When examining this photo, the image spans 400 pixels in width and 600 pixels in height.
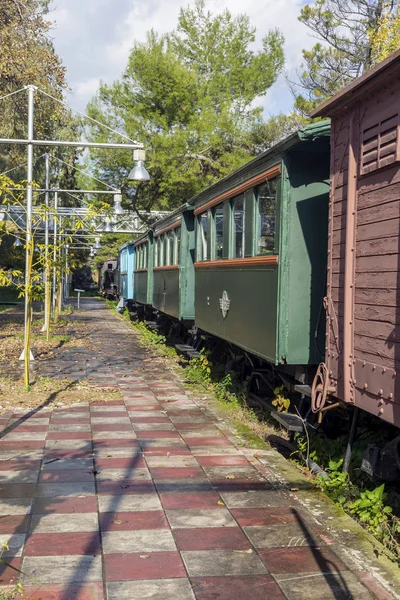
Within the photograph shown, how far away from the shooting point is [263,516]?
492 centimetres

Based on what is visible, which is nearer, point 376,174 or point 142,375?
point 376,174

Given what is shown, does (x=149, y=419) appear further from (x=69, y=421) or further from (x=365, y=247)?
(x=365, y=247)

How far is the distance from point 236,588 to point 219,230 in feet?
22.5

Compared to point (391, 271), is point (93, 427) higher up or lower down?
lower down

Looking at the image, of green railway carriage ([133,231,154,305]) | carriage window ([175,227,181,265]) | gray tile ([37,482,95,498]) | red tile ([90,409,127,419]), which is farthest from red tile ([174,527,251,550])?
green railway carriage ([133,231,154,305])

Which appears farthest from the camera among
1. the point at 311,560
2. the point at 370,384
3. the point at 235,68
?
the point at 235,68

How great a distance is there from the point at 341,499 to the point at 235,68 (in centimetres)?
2750

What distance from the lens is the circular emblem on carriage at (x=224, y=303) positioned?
9.13 meters

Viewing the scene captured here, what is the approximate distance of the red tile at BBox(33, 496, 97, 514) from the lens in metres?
4.98

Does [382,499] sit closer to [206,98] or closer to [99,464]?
[99,464]

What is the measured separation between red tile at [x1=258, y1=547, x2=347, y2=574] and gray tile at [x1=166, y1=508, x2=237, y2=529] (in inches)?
21.5

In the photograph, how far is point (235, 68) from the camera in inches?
1188

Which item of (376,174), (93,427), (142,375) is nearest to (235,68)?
(142,375)

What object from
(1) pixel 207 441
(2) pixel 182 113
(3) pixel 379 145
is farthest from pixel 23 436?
(2) pixel 182 113
